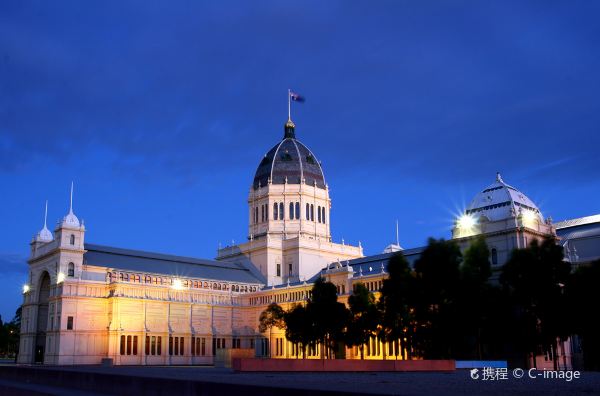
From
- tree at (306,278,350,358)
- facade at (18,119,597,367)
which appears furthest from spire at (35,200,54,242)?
tree at (306,278,350,358)

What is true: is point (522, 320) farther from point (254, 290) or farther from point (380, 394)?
point (254, 290)

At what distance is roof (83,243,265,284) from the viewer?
113 meters

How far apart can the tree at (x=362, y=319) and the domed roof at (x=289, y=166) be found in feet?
181

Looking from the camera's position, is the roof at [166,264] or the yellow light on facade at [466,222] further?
the roof at [166,264]

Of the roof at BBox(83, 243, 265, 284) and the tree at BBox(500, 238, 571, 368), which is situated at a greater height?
the roof at BBox(83, 243, 265, 284)

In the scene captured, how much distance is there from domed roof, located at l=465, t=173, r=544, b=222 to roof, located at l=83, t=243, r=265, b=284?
175 ft

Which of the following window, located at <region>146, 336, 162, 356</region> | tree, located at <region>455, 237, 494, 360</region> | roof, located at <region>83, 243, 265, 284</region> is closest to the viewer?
tree, located at <region>455, 237, 494, 360</region>

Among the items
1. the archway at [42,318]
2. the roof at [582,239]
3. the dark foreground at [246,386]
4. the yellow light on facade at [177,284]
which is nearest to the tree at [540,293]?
the roof at [582,239]

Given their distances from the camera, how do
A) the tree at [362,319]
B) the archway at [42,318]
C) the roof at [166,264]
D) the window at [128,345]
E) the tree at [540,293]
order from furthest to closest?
the archway at [42,318] < the roof at [166,264] < the window at [128,345] < the tree at [362,319] < the tree at [540,293]

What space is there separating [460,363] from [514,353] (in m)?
23.6

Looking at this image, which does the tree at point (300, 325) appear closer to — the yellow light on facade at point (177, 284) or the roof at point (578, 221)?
the yellow light on facade at point (177, 284)

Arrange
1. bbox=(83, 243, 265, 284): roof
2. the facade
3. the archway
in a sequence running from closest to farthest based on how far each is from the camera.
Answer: the facade, bbox=(83, 243, 265, 284): roof, the archway

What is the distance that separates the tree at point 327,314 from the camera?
270 ft

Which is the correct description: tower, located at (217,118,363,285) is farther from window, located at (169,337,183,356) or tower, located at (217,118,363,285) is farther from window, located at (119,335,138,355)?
window, located at (119,335,138,355)
